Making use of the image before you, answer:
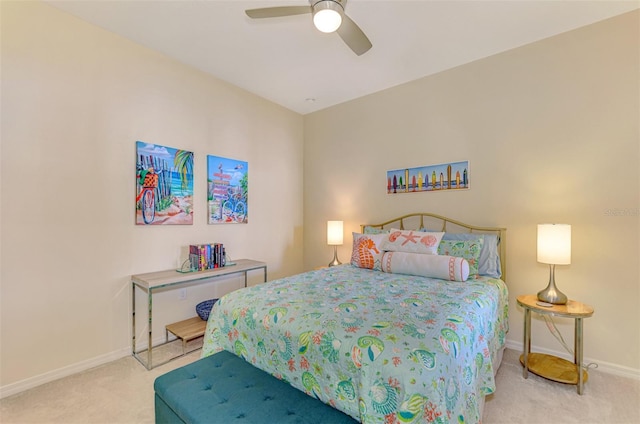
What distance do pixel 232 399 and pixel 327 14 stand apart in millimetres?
2198

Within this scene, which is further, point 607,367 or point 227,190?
point 227,190

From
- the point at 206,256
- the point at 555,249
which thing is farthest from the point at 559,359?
the point at 206,256

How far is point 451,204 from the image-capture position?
128 inches

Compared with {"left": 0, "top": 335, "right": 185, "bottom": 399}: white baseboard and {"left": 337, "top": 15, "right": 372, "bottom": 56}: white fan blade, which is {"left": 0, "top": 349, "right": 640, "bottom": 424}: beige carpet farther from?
{"left": 337, "top": 15, "right": 372, "bottom": 56}: white fan blade

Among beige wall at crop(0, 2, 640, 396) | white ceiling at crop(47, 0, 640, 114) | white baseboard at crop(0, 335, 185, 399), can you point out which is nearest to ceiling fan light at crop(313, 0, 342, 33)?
white ceiling at crop(47, 0, 640, 114)

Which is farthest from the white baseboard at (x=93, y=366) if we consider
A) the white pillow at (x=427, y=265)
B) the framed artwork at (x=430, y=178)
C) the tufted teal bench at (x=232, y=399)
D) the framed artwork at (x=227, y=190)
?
the framed artwork at (x=430, y=178)

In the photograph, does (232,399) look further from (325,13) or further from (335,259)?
(335,259)

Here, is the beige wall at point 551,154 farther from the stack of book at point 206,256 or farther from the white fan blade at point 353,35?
the stack of book at point 206,256

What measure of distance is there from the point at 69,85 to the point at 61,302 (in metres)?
1.79

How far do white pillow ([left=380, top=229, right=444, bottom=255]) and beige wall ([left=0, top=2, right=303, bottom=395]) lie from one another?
2.10 m

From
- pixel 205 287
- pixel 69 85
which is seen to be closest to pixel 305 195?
pixel 205 287

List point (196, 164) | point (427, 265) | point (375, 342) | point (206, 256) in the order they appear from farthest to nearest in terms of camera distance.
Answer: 1. point (196, 164)
2. point (206, 256)
3. point (427, 265)
4. point (375, 342)

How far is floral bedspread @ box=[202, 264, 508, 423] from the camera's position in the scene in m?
1.19

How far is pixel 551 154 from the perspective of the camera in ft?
8.74
